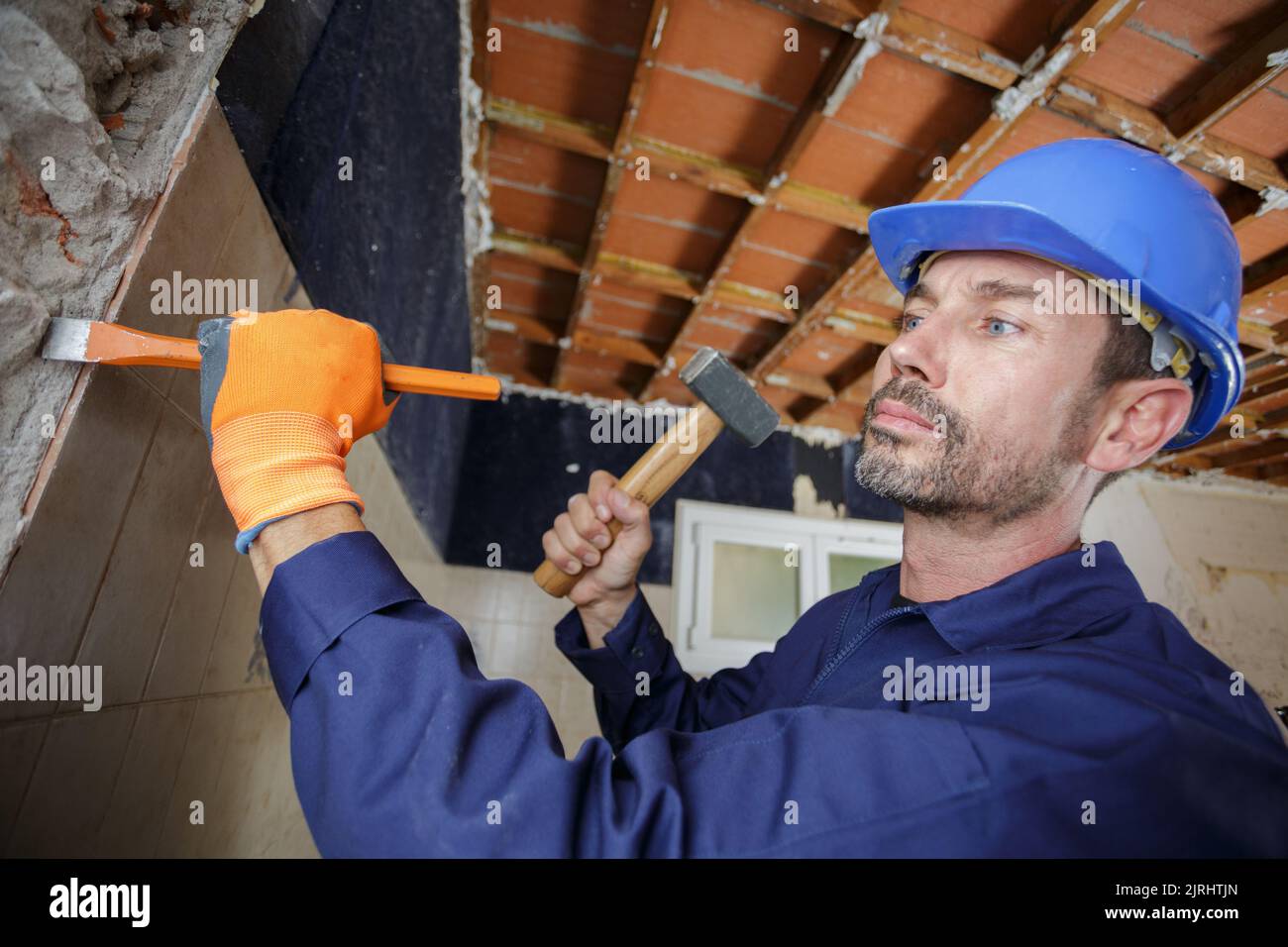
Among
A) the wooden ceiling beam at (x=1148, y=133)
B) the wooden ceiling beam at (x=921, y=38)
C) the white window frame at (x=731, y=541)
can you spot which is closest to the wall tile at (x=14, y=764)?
the wooden ceiling beam at (x=921, y=38)

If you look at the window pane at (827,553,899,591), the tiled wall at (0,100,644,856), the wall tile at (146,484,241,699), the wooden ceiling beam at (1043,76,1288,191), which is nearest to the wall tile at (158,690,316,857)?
the tiled wall at (0,100,644,856)

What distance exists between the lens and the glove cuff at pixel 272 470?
0.70 meters

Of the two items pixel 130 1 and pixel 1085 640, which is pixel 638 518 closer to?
pixel 1085 640

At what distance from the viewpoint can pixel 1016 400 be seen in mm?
1073

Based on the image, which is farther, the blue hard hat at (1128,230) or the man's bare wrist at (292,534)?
the blue hard hat at (1128,230)

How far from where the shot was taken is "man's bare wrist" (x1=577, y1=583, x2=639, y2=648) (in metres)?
1.36

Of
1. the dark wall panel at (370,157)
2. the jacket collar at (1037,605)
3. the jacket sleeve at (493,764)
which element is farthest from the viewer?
the dark wall panel at (370,157)

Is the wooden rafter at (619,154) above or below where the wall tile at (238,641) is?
above

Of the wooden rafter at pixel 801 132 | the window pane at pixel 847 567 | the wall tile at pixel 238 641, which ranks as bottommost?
the wall tile at pixel 238 641

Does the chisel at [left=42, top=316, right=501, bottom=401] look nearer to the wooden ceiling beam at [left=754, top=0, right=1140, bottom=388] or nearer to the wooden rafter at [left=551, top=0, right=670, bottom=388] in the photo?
the wooden rafter at [left=551, top=0, right=670, bottom=388]

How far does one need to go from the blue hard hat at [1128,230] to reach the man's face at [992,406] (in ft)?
0.23

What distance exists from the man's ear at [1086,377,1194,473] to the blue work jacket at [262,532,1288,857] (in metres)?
0.49

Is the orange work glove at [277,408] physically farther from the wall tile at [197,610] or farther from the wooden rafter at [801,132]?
the wooden rafter at [801,132]
